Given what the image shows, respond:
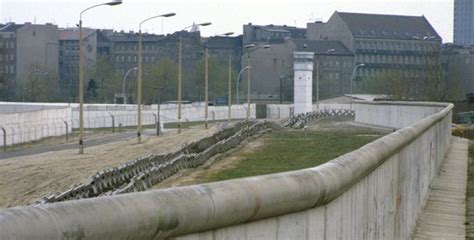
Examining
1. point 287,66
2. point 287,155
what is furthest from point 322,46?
point 287,155

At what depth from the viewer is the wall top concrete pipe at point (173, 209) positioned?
12.0 feet

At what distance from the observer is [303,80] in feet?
407

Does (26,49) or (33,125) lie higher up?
(26,49)

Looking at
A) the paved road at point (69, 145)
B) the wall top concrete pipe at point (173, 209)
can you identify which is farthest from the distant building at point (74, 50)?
the wall top concrete pipe at point (173, 209)

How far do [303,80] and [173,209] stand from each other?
12004 centimetres

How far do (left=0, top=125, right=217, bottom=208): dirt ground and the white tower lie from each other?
49940 millimetres

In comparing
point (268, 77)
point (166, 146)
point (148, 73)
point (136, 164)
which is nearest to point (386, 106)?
point (166, 146)

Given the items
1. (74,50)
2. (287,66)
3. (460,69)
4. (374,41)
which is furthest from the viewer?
(374,41)

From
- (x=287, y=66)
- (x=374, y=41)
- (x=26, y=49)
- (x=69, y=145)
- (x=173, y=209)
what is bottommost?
(x=69, y=145)

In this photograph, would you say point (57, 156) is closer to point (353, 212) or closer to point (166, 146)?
point (166, 146)

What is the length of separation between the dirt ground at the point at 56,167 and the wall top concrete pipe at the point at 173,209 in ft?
95.2

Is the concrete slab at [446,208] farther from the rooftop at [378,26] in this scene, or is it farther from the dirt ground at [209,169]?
the rooftop at [378,26]

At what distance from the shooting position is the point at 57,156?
59.7 m

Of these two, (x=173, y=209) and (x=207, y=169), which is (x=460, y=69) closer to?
(x=207, y=169)
